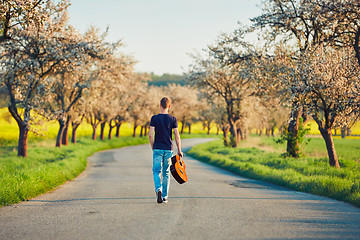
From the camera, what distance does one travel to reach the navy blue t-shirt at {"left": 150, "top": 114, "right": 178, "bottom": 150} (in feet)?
25.1

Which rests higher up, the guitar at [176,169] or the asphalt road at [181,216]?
the guitar at [176,169]

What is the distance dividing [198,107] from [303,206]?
7820cm

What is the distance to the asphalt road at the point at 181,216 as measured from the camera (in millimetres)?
5004

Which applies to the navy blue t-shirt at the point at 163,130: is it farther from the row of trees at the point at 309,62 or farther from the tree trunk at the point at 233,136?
the tree trunk at the point at 233,136

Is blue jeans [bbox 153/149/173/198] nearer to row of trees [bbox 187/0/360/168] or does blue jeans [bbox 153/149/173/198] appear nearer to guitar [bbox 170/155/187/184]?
guitar [bbox 170/155/187/184]

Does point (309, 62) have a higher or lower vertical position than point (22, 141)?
higher

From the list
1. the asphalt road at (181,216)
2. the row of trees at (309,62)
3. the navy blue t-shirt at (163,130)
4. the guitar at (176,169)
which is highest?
the row of trees at (309,62)

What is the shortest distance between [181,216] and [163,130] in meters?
2.21

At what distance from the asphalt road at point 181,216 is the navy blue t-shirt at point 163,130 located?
133cm

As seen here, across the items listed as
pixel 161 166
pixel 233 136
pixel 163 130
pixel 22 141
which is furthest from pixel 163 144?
pixel 233 136

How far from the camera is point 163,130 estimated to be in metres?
7.66

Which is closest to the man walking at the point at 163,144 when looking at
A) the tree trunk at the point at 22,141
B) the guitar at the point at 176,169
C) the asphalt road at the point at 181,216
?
the guitar at the point at 176,169

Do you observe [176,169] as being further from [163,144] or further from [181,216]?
[181,216]

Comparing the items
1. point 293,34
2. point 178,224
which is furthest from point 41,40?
point 178,224
